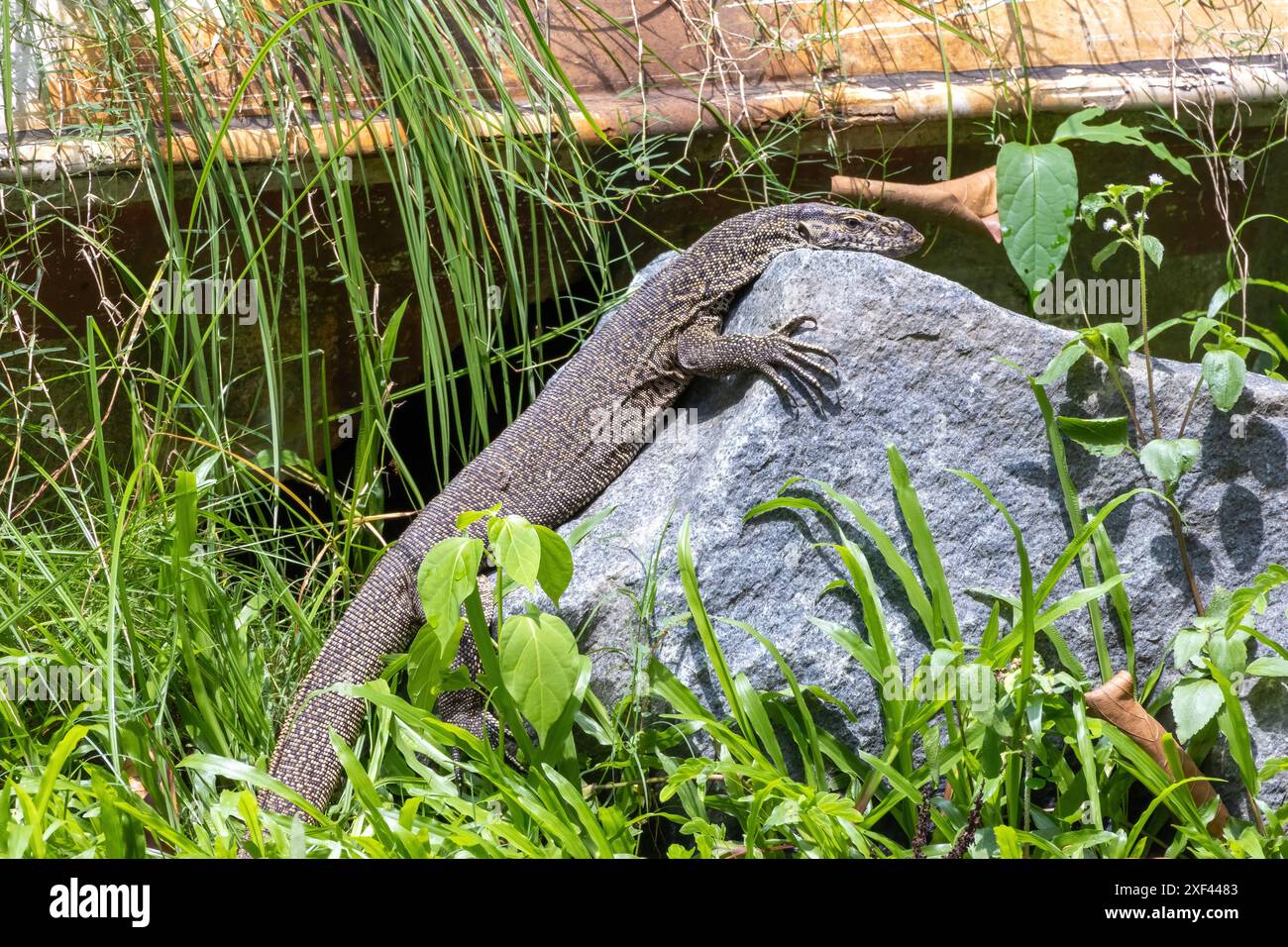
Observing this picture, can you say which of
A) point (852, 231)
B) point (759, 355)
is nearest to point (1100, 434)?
point (759, 355)

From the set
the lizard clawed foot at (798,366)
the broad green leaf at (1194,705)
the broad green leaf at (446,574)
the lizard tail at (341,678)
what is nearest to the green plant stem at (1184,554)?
the broad green leaf at (1194,705)

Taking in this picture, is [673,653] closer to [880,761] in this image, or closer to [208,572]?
[880,761]

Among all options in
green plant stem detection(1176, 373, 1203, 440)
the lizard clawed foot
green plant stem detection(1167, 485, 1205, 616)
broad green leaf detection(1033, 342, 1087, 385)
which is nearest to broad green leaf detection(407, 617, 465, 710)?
the lizard clawed foot

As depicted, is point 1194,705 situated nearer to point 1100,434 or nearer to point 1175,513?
point 1175,513

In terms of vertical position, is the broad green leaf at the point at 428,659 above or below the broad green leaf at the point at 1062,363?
below

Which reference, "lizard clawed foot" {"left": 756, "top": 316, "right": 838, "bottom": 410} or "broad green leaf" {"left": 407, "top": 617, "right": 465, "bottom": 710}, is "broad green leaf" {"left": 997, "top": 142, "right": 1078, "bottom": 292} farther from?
"broad green leaf" {"left": 407, "top": 617, "right": 465, "bottom": 710}

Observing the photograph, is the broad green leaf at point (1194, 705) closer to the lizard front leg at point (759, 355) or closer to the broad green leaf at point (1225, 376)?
the broad green leaf at point (1225, 376)

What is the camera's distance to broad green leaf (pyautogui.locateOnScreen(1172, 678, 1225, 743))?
2947 mm

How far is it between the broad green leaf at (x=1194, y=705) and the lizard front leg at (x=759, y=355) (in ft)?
4.20

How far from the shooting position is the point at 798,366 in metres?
3.58

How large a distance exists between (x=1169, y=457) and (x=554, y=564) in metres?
1.73

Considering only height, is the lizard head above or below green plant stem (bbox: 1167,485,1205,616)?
above

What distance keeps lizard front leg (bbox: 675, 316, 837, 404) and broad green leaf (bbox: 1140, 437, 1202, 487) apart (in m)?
0.91

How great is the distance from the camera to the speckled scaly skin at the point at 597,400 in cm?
391
